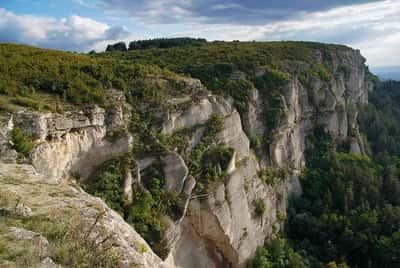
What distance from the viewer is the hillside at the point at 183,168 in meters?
10.8

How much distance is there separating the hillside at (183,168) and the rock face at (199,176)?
106 millimetres

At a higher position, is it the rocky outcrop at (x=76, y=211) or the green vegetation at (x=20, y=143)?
the green vegetation at (x=20, y=143)

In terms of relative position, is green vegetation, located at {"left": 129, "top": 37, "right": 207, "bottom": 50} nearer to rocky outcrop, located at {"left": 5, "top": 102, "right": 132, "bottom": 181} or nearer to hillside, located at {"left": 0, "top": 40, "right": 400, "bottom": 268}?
hillside, located at {"left": 0, "top": 40, "right": 400, "bottom": 268}

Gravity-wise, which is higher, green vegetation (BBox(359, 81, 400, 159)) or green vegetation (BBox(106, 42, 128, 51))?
green vegetation (BBox(106, 42, 128, 51))

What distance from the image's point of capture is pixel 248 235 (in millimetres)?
29484

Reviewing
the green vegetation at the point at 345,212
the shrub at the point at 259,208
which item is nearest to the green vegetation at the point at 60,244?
the shrub at the point at 259,208

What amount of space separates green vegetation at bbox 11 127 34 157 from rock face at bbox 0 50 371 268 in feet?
1.09

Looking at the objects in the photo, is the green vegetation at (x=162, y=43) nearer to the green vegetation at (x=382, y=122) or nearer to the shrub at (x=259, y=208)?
the green vegetation at (x=382, y=122)

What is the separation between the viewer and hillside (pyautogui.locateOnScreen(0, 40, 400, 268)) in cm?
1082

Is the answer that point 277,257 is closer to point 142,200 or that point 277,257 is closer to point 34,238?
point 142,200

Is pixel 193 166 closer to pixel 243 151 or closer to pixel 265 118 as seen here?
pixel 243 151

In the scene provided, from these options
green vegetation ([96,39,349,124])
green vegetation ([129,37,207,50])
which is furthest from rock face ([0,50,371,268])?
green vegetation ([129,37,207,50])

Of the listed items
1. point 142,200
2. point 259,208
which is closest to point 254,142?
point 259,208

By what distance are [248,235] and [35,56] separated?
23.0m
